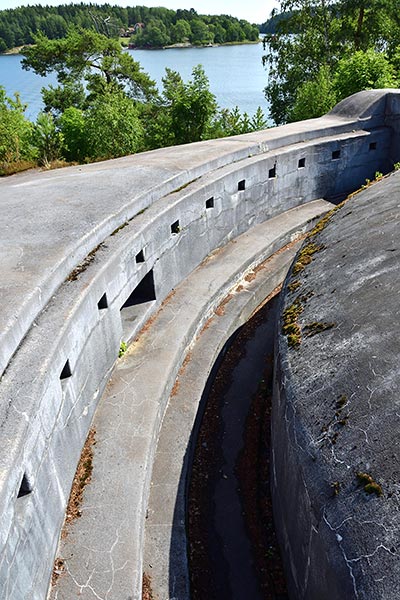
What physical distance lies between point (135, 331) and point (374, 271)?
11.4 ft

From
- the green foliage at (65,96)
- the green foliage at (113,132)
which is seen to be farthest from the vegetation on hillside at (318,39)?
the green foliage at (65,96)

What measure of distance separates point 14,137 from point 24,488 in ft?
51.1

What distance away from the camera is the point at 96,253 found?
6.20 m

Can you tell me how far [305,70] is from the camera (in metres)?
23.9

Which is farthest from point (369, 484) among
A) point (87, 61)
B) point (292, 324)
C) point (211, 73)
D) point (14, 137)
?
point (211, 73)

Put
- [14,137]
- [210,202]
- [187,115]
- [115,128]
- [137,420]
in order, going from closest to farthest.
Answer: [137,420]
[210,202]
[115,128]
[187,115]
[14,137]

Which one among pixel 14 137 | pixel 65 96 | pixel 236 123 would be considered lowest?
pixel 236 123

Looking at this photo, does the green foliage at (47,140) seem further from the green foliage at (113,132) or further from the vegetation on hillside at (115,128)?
the green foliage at (113,132)

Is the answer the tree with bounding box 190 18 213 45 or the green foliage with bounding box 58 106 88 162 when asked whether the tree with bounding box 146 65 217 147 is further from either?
the tree with bounding box 190 18 213 45

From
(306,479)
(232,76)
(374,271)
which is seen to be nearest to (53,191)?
(374,271)

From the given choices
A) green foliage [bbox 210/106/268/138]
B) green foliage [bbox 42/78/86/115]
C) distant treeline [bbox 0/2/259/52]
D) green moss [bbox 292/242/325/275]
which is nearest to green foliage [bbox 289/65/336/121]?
green foliage [bbox 210/106/268/138]

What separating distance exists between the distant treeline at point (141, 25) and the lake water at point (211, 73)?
1.57 meters

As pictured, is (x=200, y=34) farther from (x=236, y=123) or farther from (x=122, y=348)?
(x=122, y=348)

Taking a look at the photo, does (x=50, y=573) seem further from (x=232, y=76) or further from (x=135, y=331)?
(x=232, y=76)
